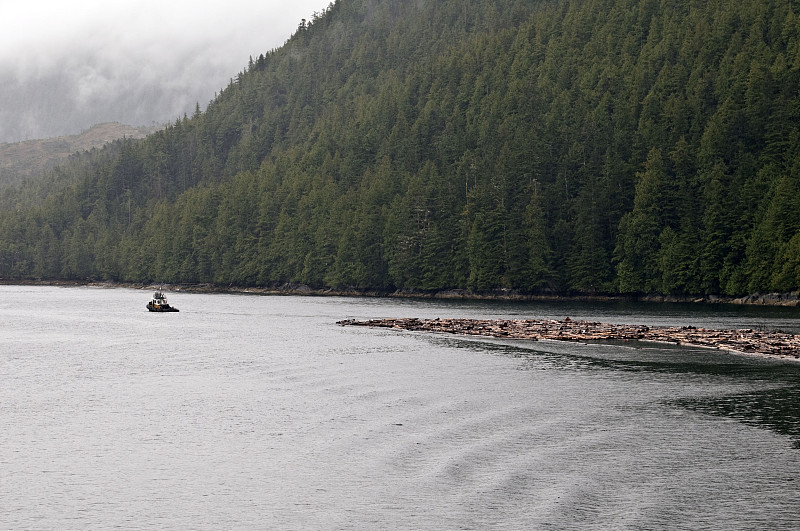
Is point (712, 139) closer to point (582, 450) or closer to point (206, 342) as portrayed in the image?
point (206, 342)

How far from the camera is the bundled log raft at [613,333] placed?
83562 millimetres

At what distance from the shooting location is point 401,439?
147ft

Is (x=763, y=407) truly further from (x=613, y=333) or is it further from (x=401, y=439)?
(x=613, y=333)

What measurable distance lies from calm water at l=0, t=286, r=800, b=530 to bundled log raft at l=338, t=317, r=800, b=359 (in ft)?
16.5

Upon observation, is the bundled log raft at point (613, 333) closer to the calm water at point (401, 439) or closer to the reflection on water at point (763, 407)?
the calm water at point (401, 439)

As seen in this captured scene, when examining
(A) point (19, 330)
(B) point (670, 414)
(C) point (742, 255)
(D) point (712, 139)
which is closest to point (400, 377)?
(B) point (670, 414)

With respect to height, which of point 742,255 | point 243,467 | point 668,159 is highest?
point 668,159

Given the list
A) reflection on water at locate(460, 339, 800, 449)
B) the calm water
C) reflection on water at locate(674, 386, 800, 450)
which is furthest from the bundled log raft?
reflection on water at locate(674, 386, 800, 450)

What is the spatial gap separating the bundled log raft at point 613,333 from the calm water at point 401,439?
504 cm

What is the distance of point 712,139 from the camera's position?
184625mm

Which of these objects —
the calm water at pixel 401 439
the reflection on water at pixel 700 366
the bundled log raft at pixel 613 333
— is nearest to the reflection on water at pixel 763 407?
the reflection on water at pixel 700 366

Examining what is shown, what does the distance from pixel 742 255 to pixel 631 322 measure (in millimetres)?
56657

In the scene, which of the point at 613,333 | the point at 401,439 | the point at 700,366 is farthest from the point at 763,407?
the point at 613,333

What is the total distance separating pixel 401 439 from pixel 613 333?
59.3m
